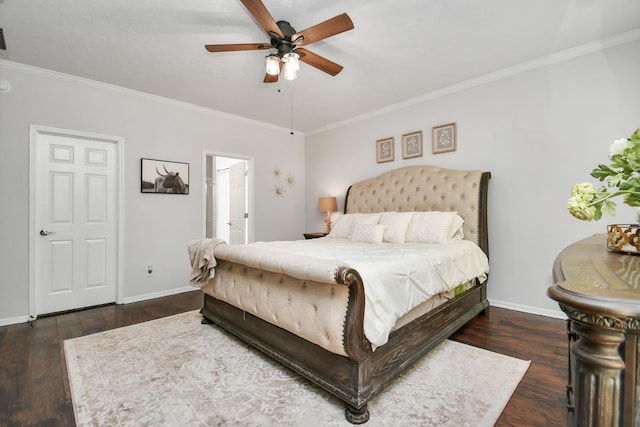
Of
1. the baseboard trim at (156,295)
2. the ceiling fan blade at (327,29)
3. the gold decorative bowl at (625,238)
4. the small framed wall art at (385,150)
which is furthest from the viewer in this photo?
the small framed wall art at (385,150)

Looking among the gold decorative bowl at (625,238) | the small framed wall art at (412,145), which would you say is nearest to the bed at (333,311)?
the small framed wall art at (412,145)

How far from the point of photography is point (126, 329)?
2771 mm

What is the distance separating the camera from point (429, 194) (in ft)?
12.1

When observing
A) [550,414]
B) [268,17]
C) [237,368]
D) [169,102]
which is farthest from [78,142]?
[550,414]

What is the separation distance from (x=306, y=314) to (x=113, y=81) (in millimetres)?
3658

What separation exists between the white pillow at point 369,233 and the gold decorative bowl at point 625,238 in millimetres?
2144

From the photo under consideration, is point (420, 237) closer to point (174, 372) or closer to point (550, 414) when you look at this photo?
point (550, 414)

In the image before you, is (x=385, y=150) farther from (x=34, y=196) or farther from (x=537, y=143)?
(x=34, y=196)

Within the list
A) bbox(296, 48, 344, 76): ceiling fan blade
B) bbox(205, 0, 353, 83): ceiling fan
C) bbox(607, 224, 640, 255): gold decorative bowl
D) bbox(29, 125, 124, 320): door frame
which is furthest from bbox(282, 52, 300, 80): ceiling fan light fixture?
bbox(29, 125, 124, 320): door frame

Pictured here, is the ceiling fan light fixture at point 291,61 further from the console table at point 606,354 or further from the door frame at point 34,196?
the door frame at point 34,196

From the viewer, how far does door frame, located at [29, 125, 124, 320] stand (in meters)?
3.07

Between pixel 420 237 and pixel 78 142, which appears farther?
pixel 78 142

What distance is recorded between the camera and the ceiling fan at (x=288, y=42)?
6.34 ft

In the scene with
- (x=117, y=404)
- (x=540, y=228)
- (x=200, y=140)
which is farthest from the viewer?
(x=200, y=140)
